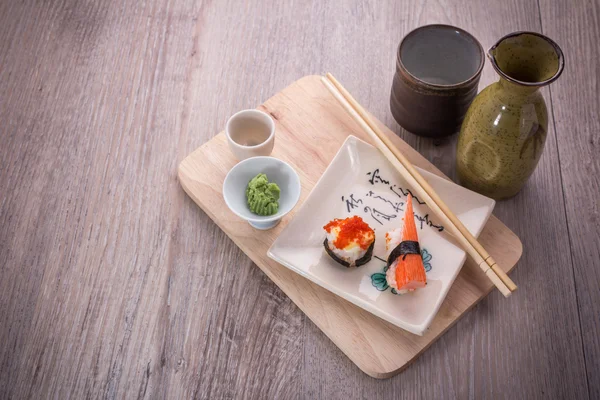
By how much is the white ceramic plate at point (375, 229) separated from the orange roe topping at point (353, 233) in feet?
0.23

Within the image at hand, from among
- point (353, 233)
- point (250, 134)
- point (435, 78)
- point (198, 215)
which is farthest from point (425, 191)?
point (198, 215)

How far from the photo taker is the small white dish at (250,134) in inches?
47.7

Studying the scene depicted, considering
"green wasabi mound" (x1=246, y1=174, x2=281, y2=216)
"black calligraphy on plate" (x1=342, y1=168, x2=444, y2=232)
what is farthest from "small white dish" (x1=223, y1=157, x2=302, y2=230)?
"black calligraphy on plate" (x1=342, y1=168, x2=444, y2=232)

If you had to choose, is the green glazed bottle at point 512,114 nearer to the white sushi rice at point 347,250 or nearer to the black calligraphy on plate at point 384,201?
the black calligraphy on plate at point 384,201

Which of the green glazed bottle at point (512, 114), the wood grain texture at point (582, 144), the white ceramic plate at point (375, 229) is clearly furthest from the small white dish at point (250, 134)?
the wood grain texture at point (582, 144)

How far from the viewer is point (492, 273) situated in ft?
3.53

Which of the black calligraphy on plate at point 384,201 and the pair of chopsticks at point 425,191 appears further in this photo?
the black calligraphy on plate at point 384,201

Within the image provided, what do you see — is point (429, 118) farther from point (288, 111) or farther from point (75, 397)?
point (75, 397)

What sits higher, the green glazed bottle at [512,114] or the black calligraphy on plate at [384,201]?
the green glazed bottle at [512,114]

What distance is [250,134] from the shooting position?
1.29 meters

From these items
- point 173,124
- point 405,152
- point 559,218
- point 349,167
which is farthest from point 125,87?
point 559,218

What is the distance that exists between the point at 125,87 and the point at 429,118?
0.83 metres

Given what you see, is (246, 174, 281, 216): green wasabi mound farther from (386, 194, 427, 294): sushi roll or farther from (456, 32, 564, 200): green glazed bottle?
(456, 32, 564, 200): green glazed bottle

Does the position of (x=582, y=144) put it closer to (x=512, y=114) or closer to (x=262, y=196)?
(x=512, y=114)
